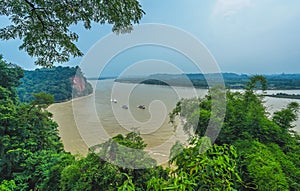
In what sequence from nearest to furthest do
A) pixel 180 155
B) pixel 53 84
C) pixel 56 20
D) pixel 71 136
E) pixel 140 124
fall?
pixel 180 155 → pixel 56 20 → pixel 140 124 → pixel 71 136 → pixel 53 84

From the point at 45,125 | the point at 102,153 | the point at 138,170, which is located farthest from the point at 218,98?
the point at 45,125

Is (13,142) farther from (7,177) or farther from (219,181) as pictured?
(219,181)

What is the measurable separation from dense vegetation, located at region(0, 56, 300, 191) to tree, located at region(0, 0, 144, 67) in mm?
1282

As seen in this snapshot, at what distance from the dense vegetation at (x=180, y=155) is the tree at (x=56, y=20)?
4.21 feet

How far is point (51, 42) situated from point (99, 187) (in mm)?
2384

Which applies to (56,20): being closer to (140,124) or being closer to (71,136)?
(140,124)

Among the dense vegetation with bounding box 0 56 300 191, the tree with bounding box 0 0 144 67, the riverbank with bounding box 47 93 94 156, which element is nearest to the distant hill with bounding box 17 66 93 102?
the riverbank with bounding box 47 93 94 156

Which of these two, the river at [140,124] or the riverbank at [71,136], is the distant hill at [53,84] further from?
the river at [140,124]

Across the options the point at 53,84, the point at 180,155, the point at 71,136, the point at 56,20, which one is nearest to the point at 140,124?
the point at 71,136

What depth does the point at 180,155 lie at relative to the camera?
990mm

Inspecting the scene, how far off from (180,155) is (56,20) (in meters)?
1.76

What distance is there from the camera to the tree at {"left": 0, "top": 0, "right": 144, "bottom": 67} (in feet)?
5.56

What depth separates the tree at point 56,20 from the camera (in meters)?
1.69

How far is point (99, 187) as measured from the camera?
3.08 metres
